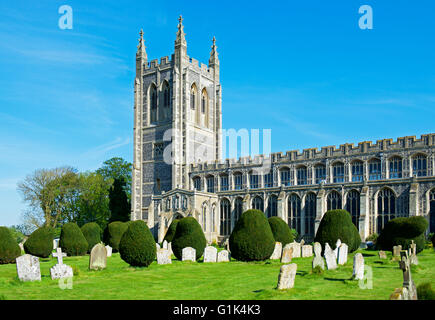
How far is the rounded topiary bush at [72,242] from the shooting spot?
32.1 m

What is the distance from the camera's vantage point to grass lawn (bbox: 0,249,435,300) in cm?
1370

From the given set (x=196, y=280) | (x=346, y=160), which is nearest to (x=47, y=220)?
(x=346, y=160)

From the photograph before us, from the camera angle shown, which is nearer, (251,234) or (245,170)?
(251,234)

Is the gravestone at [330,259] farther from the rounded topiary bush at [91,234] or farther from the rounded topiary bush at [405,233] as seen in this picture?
the rounded topiary bush at [91,234]

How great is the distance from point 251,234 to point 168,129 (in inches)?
1290

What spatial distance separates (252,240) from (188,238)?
3887 millimetres

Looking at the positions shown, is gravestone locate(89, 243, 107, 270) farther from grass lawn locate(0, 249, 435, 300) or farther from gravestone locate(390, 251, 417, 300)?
gravestone locate(390, 251, 417, 300)

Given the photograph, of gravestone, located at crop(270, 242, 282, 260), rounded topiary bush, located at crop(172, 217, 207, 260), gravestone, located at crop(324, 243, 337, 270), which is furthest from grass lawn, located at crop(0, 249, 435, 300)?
gravestone, located at crop(270, 242, 282, 260)

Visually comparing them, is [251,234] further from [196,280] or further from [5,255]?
[5,255]

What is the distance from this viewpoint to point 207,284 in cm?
1636

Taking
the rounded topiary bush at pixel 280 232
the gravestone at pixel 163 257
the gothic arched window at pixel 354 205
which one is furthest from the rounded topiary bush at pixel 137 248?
the gothic arched window at pixel 354 205

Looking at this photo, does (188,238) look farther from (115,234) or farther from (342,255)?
(115,234)

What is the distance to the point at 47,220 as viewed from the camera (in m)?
57.2
